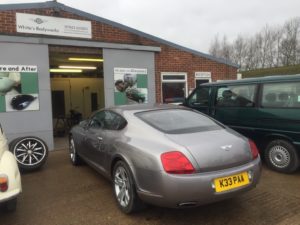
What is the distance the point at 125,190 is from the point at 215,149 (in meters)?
1.32

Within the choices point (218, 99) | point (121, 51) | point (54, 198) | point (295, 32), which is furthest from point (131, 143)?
point (295, 32)

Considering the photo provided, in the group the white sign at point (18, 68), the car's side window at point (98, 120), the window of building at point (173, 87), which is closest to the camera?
the car's side window at point (98, 120)

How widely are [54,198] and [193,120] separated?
246 centimetres

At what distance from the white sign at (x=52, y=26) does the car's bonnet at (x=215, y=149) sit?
575cm

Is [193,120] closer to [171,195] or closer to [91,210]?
[171,195]

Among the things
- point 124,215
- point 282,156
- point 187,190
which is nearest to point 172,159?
point 187,190

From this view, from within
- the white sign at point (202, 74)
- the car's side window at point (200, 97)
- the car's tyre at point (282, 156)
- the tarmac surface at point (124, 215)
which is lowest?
the tarmac surface at point (124, 215)

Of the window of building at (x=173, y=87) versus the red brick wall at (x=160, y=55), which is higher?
the red brick wall at (x=160, y=55)

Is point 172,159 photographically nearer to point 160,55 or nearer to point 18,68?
point 18,68

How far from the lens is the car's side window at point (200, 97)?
7.14 meters

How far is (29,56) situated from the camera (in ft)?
25.1

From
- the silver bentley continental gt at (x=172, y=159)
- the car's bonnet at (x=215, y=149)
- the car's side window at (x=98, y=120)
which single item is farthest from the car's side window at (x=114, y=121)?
the car's bonnet at (x=215, y=149)

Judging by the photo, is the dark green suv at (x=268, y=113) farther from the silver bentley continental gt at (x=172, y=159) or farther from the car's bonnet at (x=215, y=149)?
the car's bonnet at (x=215, y=149)

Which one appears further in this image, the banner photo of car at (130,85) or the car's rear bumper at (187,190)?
the banner photo of car at (130,85)
